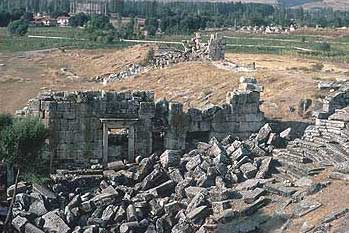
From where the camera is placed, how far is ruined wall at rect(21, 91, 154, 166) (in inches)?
1140

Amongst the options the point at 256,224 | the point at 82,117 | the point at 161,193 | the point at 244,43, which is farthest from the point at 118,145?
the point at 244,43

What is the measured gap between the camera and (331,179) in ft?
80.1

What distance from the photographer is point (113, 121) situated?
2933 centimetres

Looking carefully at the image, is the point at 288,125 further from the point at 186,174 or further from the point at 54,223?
the point at 54,223

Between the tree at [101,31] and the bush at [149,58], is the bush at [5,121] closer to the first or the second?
the bush at [149,58]

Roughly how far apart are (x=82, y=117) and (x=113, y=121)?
1170 mm

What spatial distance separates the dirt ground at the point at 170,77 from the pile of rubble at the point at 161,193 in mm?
8141

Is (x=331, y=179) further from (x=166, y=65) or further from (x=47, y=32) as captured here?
(x=47, y=32)

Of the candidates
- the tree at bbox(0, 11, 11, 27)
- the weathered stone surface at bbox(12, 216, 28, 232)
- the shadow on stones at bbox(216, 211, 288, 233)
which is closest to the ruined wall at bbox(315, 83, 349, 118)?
the shadow on stones at bbox(216, 211, 288, 233)

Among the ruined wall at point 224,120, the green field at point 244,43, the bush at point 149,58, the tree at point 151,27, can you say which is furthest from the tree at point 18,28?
the ruined wall at point 224,120

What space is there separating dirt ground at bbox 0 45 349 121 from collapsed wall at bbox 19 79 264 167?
17.0 ft

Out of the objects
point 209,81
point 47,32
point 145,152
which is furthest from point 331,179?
point 47,32

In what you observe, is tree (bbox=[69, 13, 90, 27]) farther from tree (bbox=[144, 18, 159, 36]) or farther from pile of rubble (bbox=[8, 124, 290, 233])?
pile of rubble (bbox=[8, 124, 290, 233])

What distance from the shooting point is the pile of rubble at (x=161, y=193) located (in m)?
23.6
